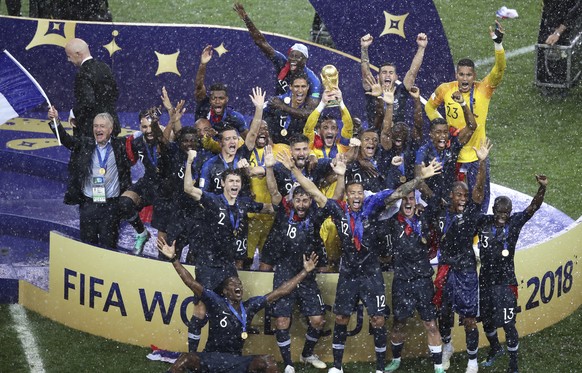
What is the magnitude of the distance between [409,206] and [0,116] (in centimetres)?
379

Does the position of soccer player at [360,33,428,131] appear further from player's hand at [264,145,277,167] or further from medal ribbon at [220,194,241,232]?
medal ribbon at [220,194,241,232]

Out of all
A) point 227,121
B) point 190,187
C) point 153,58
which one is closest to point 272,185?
point 190,187

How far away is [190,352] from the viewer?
10.3m

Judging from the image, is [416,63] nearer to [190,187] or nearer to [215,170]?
[215,170]

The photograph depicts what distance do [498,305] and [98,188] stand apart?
11.6ft

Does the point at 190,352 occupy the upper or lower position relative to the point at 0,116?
lower

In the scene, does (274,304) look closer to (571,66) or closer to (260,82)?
(260,82)

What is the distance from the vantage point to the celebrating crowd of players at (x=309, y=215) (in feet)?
35.2

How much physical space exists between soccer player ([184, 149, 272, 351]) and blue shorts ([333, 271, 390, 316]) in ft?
2.89

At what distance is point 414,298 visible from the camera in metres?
10.8

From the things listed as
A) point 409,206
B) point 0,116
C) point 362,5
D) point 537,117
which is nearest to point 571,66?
point 537,117

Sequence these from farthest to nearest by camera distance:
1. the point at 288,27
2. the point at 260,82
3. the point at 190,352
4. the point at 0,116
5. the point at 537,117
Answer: the point at 288,27 → the point at 537,117 → the point at 260,82 → the point at 0,116 → the point at 190,352

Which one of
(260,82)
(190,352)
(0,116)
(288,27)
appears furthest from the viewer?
(288,27)

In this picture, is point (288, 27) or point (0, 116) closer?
point (0, 116)
